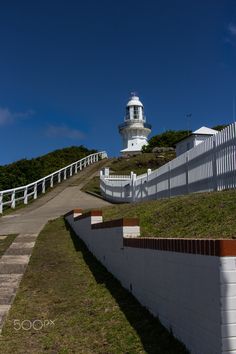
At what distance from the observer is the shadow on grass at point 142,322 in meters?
5.65

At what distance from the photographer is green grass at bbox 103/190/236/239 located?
7.45 m

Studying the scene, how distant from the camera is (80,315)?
7.46 m

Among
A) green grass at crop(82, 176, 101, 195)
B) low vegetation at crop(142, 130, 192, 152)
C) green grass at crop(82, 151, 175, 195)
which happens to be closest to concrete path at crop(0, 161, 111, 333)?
green grass at crop(82, 176, 101, 195)

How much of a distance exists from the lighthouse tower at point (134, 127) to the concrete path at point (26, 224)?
38.2 m

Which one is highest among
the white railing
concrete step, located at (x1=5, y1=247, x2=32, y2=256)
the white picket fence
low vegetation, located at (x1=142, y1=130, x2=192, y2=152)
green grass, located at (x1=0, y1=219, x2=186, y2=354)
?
low vegetation, located at (x1=142, y1=130, x2=192, y2=152)

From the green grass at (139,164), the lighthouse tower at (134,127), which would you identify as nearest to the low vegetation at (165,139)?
the lighthouse tower at (134,127)

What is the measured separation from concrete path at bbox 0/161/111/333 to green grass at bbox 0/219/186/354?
208 mm

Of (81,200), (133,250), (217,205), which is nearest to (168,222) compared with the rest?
(217,205)

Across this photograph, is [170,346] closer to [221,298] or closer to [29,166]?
[221,298]

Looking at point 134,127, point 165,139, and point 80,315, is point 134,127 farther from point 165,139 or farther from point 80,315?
point 80,315

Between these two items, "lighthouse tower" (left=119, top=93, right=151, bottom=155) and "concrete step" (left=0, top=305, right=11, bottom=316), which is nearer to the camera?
"concrete step" (left=0, top=305, right=11, bottom=316)

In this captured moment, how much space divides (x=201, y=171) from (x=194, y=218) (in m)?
4.77

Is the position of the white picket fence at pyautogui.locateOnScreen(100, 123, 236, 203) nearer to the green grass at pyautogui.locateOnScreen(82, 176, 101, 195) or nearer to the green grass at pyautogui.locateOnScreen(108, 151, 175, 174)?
the green grass at pyautogui.locateOnScreen(82, 176, 101, 195)

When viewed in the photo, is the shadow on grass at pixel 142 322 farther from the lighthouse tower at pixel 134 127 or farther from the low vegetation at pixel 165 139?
the lighthouse tower at pixel 134 127
